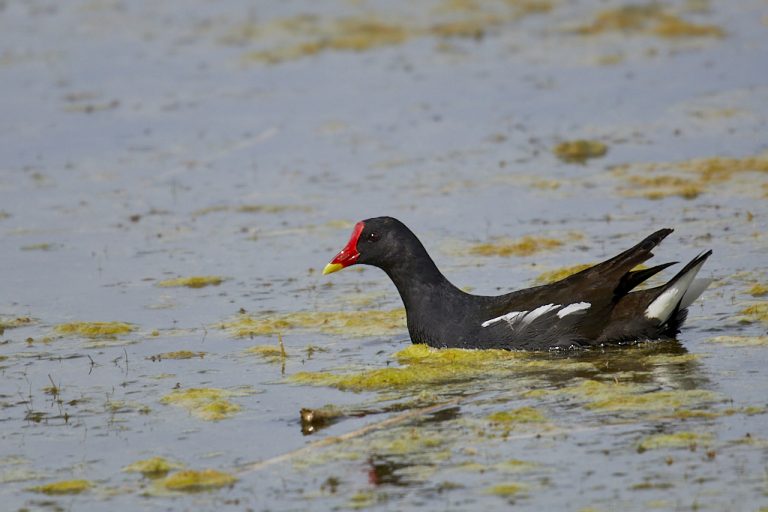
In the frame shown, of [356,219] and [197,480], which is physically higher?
[356,219]

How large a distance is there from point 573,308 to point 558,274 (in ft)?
6.30

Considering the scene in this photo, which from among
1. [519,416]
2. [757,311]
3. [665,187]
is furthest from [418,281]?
[665,187]

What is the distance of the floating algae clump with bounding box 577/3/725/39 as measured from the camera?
20.9 metres

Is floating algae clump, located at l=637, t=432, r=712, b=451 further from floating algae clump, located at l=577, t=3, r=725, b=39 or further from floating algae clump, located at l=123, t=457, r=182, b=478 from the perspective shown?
floating algae clump, located at l=577, t=3, r=725, b=39

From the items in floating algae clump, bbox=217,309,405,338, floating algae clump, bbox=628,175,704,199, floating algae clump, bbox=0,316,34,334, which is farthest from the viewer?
floating algae clump, bbox=628,175,704,199

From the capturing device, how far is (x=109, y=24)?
23734mm

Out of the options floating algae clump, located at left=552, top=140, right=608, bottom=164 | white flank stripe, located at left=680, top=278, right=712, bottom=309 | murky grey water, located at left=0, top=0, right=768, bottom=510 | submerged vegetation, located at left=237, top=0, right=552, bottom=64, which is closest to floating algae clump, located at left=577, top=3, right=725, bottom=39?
murky grey water, located at left=0, top=0, right=768, bottom=510

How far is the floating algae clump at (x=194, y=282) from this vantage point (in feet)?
38.3

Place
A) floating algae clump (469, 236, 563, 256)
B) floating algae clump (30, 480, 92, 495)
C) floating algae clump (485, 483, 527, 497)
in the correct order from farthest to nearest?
floating algae clump (469, 236, 563, 256) < floating algae clump (30, 480, 92, 495) < floating algae clump (485, 483, 527, 497)

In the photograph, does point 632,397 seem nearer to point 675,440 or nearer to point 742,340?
point 675,440

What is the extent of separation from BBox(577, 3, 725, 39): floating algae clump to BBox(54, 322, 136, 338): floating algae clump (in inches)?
493

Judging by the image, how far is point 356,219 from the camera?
43.7ft

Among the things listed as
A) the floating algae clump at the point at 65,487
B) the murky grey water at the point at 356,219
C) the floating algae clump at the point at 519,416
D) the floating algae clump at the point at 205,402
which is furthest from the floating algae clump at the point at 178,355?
the floating algae clump at the point at 519,416

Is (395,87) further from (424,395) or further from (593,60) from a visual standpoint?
(424,395)
